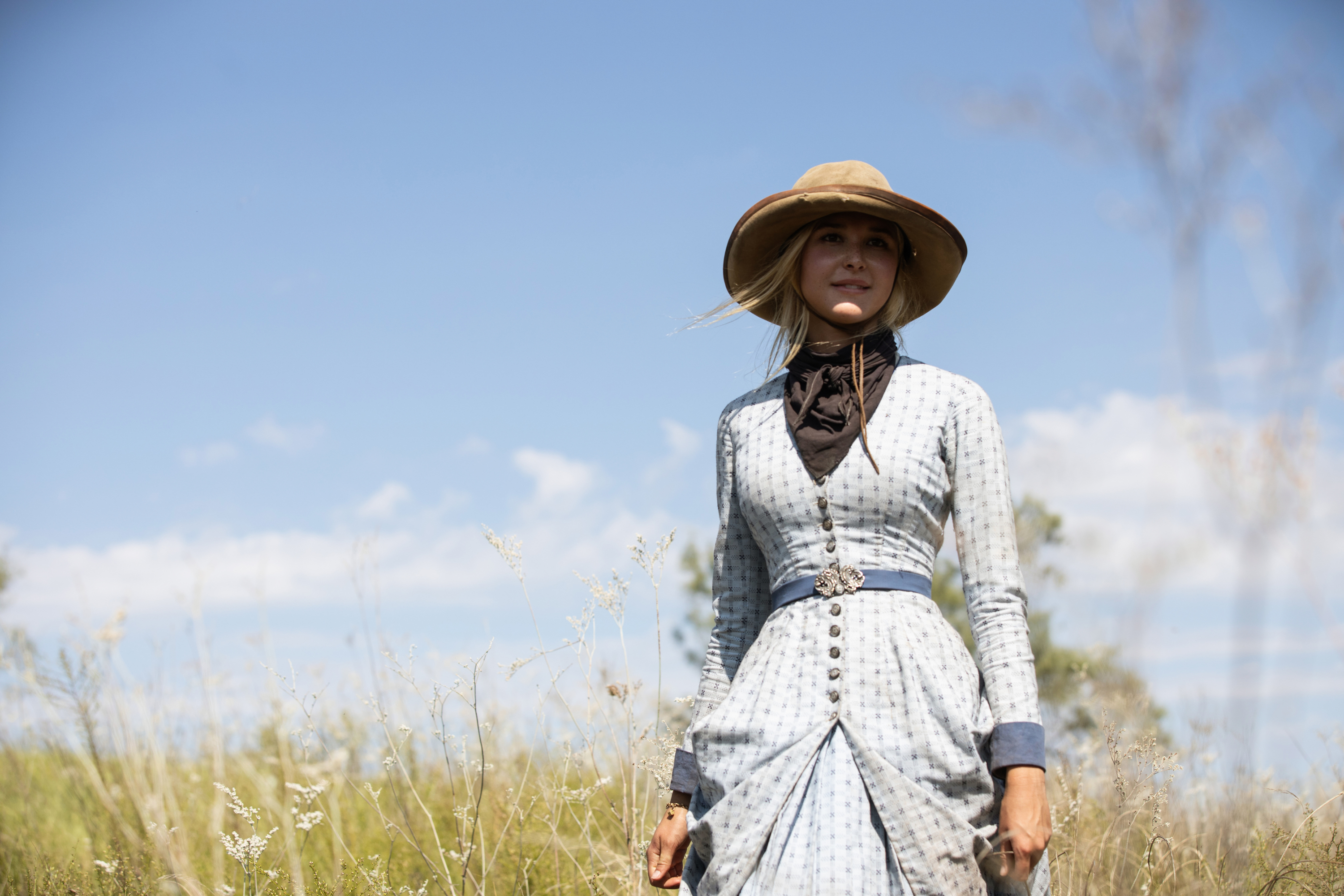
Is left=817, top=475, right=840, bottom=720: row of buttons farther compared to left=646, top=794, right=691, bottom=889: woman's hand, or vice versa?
left=646, top=794, right=691, bottom=889: woman's hand

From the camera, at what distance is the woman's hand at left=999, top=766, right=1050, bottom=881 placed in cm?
186

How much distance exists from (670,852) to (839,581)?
74cm

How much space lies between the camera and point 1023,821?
1878 millimetres

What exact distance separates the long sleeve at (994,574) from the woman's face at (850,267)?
35 centimetres

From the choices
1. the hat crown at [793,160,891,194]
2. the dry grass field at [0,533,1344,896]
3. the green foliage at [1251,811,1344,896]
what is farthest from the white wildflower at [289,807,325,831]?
the green foliage at [1251,811,1344,896]

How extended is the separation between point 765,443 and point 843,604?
0.47 metres

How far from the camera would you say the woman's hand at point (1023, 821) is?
1863mm

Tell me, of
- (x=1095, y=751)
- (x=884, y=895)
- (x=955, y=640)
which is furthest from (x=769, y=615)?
(x=1095, y=751)

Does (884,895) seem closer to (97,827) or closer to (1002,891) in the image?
(1002,891)

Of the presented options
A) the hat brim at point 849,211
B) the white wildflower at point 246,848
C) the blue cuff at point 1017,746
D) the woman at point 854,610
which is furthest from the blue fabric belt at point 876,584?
the white wildflower at point 246,848

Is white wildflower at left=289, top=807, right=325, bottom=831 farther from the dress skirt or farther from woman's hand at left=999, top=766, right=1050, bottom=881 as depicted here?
woman's hand at left=999, top=766, right=1050, bottom=881

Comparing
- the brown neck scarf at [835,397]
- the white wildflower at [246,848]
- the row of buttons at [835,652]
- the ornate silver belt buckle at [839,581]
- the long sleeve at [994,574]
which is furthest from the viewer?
the white wildflower at [246,848]

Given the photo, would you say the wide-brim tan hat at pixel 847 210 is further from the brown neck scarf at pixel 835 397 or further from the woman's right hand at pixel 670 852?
the woman's right hand at pixel 670 852

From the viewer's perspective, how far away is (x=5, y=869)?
4.03 metres
